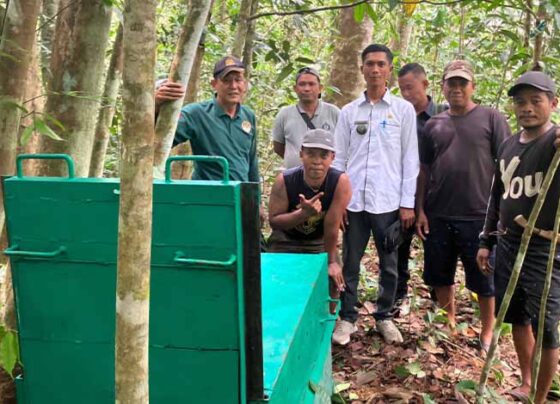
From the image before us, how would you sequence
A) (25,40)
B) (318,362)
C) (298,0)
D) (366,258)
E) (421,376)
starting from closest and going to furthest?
(25,40)
(318,362)
(421,376)
(298,0)
(366,258)

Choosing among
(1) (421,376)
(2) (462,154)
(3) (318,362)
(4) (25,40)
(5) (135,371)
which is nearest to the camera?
(5) (135,371)

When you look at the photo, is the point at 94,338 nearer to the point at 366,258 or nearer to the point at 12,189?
the point at 12,189

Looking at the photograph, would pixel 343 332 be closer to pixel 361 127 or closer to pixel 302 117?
pixel 361 127

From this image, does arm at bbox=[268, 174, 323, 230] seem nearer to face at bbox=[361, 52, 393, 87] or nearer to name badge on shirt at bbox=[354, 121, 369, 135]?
name badge on shirt at bbox=[354, 121, 369, 135]

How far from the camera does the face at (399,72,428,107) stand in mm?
4602

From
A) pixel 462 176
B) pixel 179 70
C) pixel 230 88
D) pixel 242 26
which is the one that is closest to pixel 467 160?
pixel 462 176

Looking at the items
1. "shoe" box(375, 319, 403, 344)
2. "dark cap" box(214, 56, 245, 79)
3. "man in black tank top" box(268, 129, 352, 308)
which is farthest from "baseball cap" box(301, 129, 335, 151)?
"shoe" box(375, 319, 403, 344)

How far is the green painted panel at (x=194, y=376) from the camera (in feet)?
6.61

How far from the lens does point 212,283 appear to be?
1.94m

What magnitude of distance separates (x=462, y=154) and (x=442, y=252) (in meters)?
0.73

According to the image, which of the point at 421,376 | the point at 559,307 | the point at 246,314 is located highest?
the point at 246,314

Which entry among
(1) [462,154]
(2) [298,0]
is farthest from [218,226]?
(2) [298,0]

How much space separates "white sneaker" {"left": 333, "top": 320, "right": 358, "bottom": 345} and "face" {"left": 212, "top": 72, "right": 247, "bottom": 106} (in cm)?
176

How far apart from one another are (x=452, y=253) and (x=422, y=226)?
0.95ft
